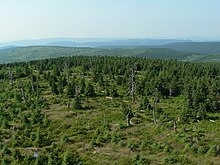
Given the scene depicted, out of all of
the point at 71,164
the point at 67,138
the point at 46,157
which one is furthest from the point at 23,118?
the point at 71,164

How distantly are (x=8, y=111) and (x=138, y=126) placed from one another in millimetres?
36413

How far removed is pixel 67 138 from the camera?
5681 centimetres

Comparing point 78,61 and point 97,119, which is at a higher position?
point 78,61

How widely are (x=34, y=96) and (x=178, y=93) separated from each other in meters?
47.6

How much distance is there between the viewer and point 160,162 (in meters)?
44.5

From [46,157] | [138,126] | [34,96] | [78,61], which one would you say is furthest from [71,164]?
[78,61]

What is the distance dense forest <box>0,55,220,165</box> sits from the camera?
156 feet

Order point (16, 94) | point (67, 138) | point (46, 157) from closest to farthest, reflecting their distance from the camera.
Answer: point (46, 157)
point (67, 138)
point (16, 94)

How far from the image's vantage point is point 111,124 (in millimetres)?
64438

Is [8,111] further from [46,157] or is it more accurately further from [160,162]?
[160,162]

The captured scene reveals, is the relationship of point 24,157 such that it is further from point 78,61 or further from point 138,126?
point 78,61

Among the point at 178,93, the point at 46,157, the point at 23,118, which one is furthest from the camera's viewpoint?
the point at 178,93

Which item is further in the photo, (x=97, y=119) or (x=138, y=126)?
(x=97, y=119)

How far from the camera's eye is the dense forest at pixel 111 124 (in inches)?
1877
